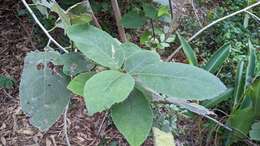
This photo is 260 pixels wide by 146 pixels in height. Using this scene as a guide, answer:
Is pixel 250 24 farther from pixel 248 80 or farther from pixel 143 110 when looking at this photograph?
pixel 143 110

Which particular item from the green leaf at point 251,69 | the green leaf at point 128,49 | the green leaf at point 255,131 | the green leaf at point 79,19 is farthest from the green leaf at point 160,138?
the green leaf at point 251,69

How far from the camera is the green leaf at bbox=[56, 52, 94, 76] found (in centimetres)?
70

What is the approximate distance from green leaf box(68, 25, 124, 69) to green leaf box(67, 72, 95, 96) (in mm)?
34

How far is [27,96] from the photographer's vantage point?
0.66 metres

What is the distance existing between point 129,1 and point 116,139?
918 mm

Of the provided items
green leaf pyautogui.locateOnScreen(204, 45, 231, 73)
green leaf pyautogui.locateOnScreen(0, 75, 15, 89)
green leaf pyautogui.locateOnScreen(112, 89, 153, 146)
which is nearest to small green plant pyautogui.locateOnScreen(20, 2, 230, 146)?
green leaf pyautogui.locateOnScreen(112, 89, 153, 146)

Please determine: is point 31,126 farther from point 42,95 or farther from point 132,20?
point 42,95

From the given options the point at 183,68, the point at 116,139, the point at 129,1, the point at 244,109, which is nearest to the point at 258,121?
the point at 244,109

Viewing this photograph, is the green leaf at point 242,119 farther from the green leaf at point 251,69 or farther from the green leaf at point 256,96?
the green leaf at point 251,69

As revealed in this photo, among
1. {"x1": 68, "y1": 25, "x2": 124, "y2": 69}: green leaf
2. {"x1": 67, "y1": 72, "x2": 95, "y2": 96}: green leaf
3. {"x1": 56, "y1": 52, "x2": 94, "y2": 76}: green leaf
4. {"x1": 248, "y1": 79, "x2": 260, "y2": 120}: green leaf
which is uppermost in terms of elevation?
{"x1": 68, "y1": 25, "x2": 124, "y2": 69}: green leaf

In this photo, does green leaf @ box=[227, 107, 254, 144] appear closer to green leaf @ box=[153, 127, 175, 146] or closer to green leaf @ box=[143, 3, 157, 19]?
green leaf @ box=[143, 3, 157, 19]

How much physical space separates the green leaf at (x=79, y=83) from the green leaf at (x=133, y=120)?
0.06m

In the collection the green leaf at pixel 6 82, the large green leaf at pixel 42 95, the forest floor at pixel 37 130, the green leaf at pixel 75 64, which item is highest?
the green leaf at pixel 75 64

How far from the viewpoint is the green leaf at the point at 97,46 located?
63 centimetres
